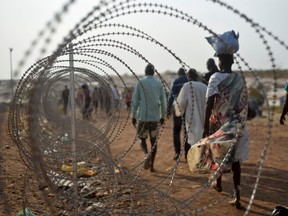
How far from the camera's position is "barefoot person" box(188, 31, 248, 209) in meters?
4.89

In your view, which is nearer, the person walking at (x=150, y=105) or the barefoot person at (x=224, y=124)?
the barefoot person at (x=224, y=124)

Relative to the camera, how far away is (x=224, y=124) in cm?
533

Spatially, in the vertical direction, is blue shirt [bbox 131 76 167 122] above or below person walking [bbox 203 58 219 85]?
below

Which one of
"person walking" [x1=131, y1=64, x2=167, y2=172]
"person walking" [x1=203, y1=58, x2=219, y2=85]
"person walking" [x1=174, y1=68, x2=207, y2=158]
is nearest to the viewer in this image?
"person walking" [x1=203, y1=58, x2=219, y2=85]

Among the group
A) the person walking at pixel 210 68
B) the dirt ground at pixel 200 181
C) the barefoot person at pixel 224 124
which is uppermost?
the person walking at pixel 210 68

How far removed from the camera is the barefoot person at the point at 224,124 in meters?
A: 4.89

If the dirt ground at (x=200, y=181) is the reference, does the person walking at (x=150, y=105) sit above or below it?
above

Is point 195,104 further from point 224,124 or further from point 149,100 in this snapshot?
point 224,124

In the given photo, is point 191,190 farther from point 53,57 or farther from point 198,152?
point 53,57

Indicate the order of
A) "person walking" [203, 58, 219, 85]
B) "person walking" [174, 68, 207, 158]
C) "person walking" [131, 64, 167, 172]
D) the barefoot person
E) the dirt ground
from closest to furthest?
1. the barefoot person
2. the dirt ground
3. "person walking" [203, 58, 219, 85]
4. "person walking" [174, 68, 207, 158]
5. "person walking" [131, 64, 167, 172]

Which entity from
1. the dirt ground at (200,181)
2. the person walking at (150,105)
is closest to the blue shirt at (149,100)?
the person walking at (150,105)

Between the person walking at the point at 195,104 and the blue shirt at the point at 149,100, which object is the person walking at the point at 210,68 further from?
the blue shirt at the point at 149,100

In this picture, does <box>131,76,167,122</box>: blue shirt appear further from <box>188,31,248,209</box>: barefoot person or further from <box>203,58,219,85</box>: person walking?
<box>188,31,248,209</box>: barefoot person

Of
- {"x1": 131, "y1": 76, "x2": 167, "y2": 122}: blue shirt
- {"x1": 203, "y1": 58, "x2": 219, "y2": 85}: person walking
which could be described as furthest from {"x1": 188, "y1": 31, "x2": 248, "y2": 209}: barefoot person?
{"x1": 131, "y1": 76, "x2": 167, "y2": 122}: blue shirt
